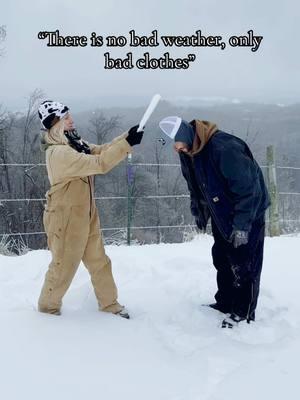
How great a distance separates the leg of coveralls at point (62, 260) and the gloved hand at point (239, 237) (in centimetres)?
91

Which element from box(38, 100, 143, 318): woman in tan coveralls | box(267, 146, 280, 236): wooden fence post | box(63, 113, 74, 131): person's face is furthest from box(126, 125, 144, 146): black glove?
box(267, 146, 280, 236): wooden fence post

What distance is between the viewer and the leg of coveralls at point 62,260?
290cm

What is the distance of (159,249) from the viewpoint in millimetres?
5062

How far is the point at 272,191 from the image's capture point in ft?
22.5

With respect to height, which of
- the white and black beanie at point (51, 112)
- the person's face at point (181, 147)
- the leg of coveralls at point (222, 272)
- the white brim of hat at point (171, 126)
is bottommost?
the leg of coveralls at point (222, 272)

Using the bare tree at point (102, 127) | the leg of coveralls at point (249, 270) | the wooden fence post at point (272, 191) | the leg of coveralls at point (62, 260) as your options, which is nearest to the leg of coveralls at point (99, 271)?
the leg of coveralls at point (62, 260)

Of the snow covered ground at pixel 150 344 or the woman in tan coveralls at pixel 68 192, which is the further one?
the woman in tan coveralls at pixel 68 192

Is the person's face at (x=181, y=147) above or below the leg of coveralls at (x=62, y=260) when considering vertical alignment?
above

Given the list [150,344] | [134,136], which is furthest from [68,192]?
[150,344]

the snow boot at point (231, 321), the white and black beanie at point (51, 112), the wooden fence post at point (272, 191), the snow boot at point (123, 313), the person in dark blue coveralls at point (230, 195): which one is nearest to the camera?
the person in dark blue coveralls at point (230, 195)

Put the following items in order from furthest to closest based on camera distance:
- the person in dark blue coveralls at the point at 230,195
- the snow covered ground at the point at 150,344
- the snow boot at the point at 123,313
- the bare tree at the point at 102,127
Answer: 1. the bare tree at the point at 102,127
2. the snow boot at the point at 123,313
3. the person in dark blue coveralls at the point at 230,195
4. the snow covered ground at the point at 150,344

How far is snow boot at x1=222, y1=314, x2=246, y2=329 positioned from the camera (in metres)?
2.93

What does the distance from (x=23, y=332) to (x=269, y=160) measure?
5.04 metres

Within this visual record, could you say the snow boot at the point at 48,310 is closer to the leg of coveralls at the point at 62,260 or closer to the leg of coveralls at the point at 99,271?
the leg of coveralls at the point at 62,260
